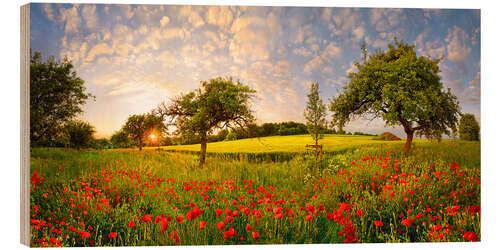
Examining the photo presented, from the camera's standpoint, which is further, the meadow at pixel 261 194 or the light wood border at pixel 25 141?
the light wood border at pixel 25 141

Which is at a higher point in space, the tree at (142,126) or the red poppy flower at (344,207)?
the tree at (142,126)

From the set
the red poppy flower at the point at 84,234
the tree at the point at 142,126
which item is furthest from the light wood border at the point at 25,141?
the tree at the point at 142,126

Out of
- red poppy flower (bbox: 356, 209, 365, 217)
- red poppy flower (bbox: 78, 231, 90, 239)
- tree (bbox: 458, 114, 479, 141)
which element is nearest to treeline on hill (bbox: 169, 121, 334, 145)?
red poppy flower (bbox: 356, 209, 365, 217)

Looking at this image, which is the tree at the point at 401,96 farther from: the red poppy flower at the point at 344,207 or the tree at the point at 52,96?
the tree at the point at 52,96

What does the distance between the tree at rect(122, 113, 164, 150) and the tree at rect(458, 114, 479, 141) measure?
18.3ft

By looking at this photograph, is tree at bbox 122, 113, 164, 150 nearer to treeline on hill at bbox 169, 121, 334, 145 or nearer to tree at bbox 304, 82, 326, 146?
treeline on hill at bbox 169, 121, 334, 145

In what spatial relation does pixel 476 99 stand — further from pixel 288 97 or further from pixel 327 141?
pixel 288 97

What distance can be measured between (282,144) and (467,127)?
137 inches

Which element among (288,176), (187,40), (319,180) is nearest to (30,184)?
(187,40)

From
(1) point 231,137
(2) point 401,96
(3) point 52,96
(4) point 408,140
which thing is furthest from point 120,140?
(4) point 408,140

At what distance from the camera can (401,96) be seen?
5.43 m

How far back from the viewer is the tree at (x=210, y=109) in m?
5.41

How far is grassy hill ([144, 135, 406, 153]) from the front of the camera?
5457 mm

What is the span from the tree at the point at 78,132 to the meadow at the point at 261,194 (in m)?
0.16
